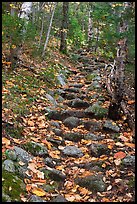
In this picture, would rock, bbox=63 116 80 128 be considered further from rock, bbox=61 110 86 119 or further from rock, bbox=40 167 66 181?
rock, bbox=40 167 66 181

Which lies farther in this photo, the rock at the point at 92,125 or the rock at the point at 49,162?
the rock at the point at 92,125

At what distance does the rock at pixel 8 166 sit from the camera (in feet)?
14.1

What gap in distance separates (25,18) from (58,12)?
1284cm

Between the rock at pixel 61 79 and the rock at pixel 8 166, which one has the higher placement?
the rock at pixel 61 79

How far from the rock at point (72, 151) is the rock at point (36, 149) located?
1.43 ft

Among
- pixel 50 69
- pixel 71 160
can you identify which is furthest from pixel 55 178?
pixel 50 69

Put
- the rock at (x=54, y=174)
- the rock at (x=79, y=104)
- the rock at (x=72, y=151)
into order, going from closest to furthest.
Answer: the rock at (x=54, y=174) < the rock at (x=72, y=151) < the rock at (x=79, y=104)

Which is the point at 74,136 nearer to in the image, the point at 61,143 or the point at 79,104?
the point at 61,143

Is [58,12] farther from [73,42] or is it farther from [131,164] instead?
[131,164]

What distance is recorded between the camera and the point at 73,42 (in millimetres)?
22078

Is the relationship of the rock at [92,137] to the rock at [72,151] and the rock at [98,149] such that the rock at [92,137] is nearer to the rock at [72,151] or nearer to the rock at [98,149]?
the rock at [98,149]

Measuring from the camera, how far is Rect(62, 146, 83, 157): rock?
566cm

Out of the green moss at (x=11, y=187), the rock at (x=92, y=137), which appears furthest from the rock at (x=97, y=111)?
the green moss at (x=11, y=187)

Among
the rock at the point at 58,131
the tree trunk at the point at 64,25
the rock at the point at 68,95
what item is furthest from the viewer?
the tree trunk at the point at 64,25
